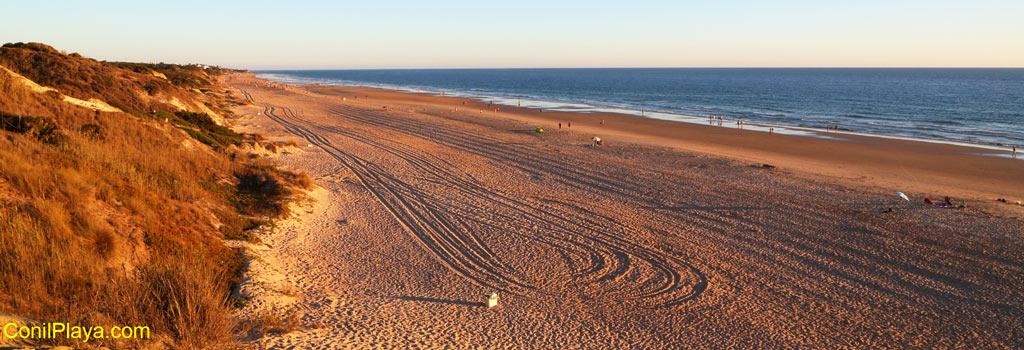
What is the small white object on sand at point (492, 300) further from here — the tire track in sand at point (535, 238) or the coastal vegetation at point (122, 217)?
the coastal vegetation at point (122, 217)

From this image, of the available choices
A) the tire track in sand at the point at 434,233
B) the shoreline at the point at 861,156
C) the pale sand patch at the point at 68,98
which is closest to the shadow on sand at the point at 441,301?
the tire track in sand at the point at 434,233

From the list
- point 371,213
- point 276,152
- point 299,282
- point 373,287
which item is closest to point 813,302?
point 373,287

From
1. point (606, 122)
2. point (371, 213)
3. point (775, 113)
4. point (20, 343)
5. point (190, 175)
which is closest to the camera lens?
point (20, 343)

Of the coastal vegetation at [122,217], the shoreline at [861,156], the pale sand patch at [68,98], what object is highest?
the pale sand patch at [68,98]

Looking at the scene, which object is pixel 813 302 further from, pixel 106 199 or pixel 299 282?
pixel 106 199

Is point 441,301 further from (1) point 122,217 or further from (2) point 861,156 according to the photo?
(2) point 861,156
